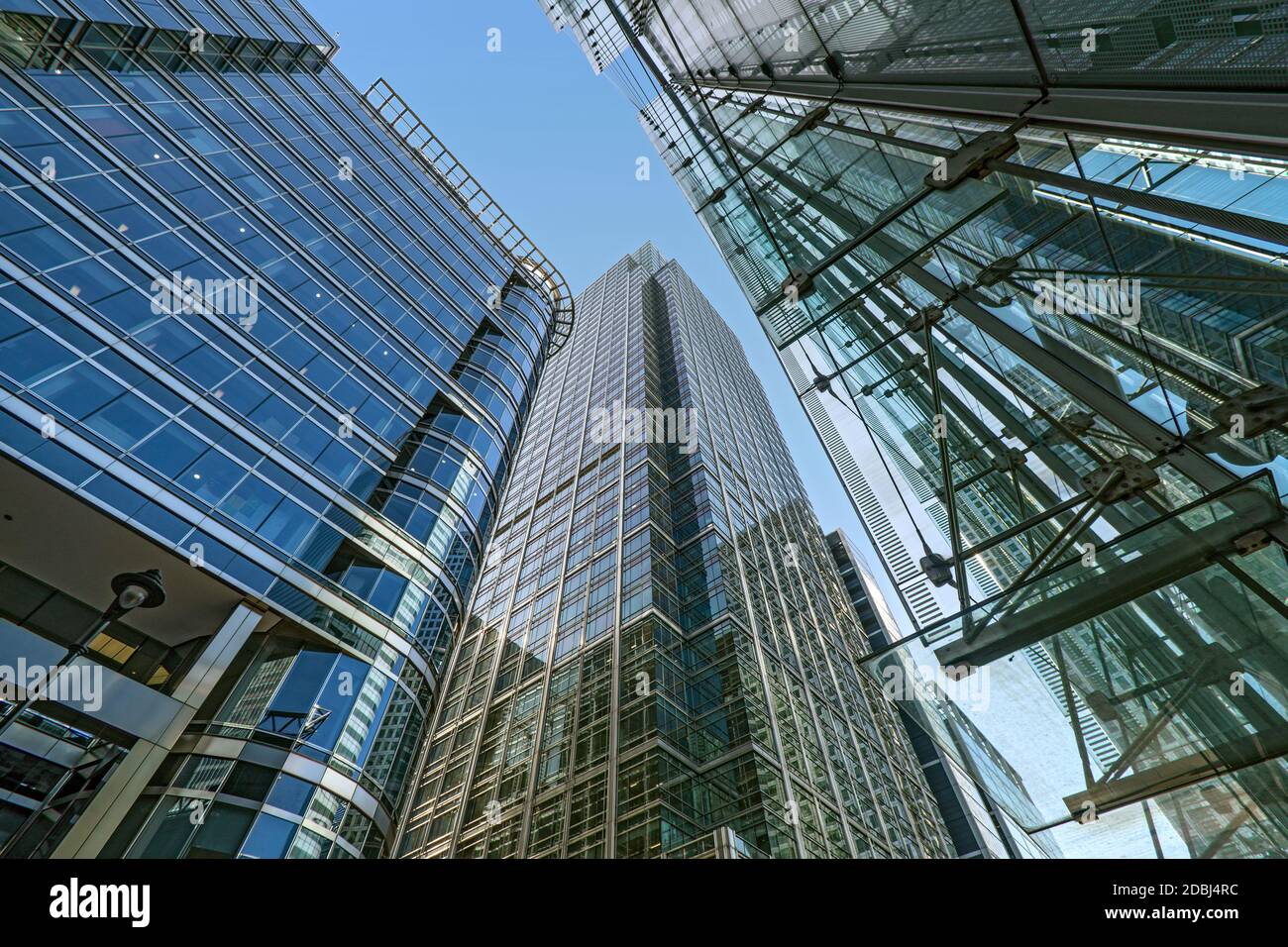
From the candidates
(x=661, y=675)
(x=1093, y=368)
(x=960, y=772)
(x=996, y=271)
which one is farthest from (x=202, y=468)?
(x=960, y=772)

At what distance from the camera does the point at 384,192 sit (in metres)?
33.0

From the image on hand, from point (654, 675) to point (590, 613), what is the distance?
26.4 feet

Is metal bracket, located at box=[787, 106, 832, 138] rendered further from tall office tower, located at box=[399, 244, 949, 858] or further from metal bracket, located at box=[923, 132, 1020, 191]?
tall office tower, located at box=[399, 244, 949, 858]

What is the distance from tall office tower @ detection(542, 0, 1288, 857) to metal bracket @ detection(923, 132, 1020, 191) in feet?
0.08

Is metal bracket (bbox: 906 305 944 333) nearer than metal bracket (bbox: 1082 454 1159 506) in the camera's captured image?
No

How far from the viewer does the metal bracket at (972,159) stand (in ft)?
19.4

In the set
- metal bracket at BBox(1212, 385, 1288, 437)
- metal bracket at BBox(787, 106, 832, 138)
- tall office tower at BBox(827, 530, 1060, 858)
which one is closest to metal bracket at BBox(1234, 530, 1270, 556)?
metal bracket at BBox(1212, 385, 1288, 437)

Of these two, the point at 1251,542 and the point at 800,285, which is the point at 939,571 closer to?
the point at 1251,542

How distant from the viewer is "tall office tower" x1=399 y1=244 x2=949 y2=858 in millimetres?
27688

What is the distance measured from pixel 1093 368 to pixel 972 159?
7.35 ft

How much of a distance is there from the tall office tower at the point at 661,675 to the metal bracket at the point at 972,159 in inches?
806

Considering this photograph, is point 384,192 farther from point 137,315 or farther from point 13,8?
point 137,315

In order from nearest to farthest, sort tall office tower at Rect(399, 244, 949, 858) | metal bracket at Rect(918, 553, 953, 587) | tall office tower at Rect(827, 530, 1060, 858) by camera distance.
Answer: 1. tall office tower at Rect(827, 530, 1060, 858)
2. metal bracket at Rect(918, 553, 953, 587)
3. tall office tower at Rect(399, 244, 949, 858)

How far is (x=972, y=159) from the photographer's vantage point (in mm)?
6164
